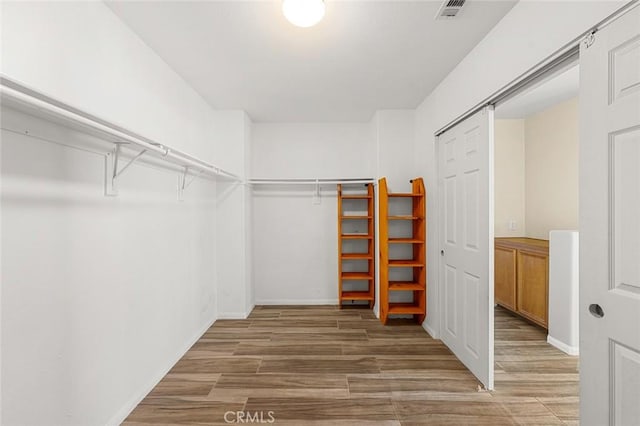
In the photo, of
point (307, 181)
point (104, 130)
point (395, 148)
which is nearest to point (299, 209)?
point (307, 181)

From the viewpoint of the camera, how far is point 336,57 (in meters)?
2.38

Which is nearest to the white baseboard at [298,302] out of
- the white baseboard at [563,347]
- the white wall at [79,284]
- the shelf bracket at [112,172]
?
the white wall at [79,284]

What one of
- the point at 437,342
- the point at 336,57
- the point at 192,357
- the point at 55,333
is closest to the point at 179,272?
the point at 192,357

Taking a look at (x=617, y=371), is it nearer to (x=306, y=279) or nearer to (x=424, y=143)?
(x=424, y=143)

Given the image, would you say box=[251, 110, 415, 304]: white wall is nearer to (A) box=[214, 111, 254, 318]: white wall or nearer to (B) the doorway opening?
(A) box=[214, 111, 254, 318]: white wall

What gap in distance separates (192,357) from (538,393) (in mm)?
2764

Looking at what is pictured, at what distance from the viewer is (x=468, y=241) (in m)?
2.52

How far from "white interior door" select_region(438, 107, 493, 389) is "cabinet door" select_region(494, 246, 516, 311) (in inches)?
46.3

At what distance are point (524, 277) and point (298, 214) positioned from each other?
283cm

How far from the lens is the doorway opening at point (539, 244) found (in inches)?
97.3

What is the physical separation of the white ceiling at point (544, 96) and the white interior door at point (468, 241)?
0.63 metres

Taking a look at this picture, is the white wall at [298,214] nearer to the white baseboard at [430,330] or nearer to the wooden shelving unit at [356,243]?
the wooden shelving unit at [356,243]

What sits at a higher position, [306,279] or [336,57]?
[336,57]

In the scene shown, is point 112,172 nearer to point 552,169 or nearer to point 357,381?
point 357,381
